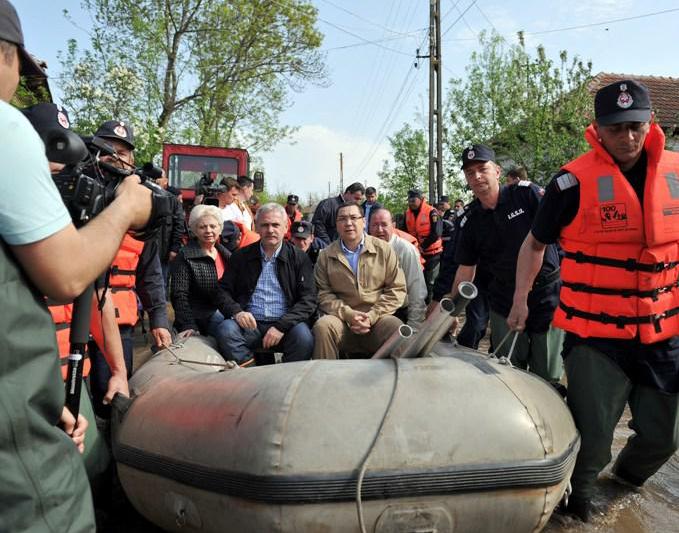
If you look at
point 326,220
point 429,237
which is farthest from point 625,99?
point 429,237

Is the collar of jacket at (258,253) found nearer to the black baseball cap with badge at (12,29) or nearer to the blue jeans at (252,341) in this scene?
the blue jeans at (252,341)

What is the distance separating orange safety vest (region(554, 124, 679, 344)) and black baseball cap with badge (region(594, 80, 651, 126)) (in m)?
0.14

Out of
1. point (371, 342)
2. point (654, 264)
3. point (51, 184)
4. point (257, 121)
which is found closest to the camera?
point (51, 184)

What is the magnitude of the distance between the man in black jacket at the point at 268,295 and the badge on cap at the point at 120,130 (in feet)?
3.98

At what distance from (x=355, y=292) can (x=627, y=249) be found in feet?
6.44

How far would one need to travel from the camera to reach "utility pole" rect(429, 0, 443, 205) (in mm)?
17344

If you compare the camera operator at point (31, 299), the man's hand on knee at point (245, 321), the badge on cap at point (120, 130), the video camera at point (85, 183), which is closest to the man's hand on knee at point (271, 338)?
the man's hand on knee at point (245, 321)

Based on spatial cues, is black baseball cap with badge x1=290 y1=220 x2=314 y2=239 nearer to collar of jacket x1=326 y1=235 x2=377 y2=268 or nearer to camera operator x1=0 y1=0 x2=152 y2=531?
collar of jacket x1=326 y1=235 x2=377 y2=268

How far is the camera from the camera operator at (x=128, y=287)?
3205mm

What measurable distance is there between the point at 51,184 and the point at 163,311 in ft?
8.47

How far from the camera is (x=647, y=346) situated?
2672mm

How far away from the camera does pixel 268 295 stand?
416 centimetres

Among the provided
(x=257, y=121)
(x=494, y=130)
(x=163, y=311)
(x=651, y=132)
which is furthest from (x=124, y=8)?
(x=651, y=132)

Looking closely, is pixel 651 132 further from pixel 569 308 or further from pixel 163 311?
pixel 163 311
